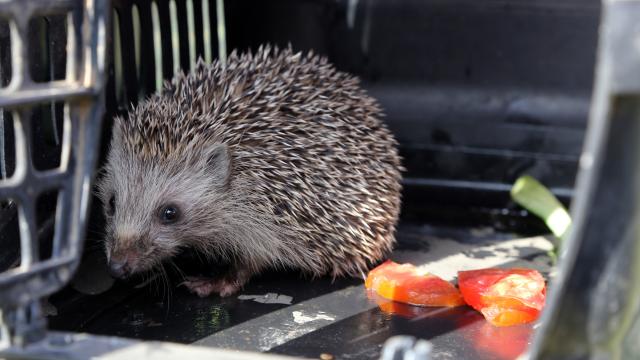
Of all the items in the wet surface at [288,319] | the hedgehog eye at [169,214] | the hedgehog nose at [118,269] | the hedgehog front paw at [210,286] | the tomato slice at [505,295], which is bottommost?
the wet surface at [288,319]

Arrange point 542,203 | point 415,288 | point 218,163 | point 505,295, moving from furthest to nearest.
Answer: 1. point 542,203
2. point 218,163
3. point 415,288
4. point 505,295

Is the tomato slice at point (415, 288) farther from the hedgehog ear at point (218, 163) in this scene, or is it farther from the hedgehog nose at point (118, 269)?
the hedgehog nose at point (118, 269)

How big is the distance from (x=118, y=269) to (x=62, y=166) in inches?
32.2

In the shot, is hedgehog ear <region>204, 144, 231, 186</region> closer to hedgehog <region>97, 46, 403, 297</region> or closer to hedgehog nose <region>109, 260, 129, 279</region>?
hedgehog <region>97, 46, 403, 297</region>

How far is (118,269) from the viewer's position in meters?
2.54

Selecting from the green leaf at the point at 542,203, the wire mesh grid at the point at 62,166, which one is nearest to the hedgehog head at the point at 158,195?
the wire mesh grid at the point at 62,166

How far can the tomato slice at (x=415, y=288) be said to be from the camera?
2646 mm

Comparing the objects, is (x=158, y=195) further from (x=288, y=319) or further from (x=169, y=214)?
(x=288, y=319)

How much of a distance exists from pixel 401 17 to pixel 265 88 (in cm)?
126

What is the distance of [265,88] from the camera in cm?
282

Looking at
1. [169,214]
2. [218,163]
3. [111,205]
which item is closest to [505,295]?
[218,163]

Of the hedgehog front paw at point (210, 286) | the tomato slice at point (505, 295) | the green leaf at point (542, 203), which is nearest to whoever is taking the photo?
the tomato slice at point (505, 295)

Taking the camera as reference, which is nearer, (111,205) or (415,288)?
(415,288)

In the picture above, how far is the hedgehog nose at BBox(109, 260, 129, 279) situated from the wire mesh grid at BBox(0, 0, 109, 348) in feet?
2.48
